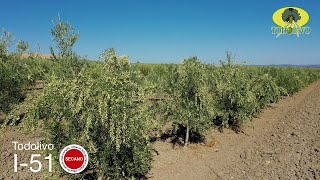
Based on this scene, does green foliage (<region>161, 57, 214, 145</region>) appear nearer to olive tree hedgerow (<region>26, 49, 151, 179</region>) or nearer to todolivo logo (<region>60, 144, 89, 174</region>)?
olive tree hedgerow (<region>26, 49, 151, 179</region>)

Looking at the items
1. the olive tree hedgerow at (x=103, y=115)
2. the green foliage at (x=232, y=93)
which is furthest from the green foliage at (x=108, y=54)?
the green foliage at (x=232, y=93)

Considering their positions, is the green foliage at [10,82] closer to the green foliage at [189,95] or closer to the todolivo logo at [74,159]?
the green foliage at [189,95]

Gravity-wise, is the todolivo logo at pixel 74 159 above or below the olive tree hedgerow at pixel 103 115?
below

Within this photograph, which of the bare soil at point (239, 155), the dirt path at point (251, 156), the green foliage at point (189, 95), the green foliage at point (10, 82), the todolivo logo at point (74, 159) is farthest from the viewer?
the green foliage at point (10, 82)

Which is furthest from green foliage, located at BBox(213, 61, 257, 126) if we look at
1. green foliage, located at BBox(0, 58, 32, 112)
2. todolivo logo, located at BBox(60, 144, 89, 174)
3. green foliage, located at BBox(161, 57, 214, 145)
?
green foliage, located at BBox(0, 58, 32, 112)

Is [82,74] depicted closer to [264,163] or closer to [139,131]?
[139,131]

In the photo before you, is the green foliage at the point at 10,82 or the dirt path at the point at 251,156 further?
the green foliage at the point at 10,82

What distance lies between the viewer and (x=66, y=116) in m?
8.30

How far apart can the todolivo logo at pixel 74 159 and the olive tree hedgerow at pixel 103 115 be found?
0.14 meters

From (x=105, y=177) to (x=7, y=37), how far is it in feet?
45.5

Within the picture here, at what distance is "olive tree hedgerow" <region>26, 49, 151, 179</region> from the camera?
8008mm

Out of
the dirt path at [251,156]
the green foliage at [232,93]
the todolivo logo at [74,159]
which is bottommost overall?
the dirt path at [251,156]

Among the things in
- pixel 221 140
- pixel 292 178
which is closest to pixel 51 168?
pixel 292 178

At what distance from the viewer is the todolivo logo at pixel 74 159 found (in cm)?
851
